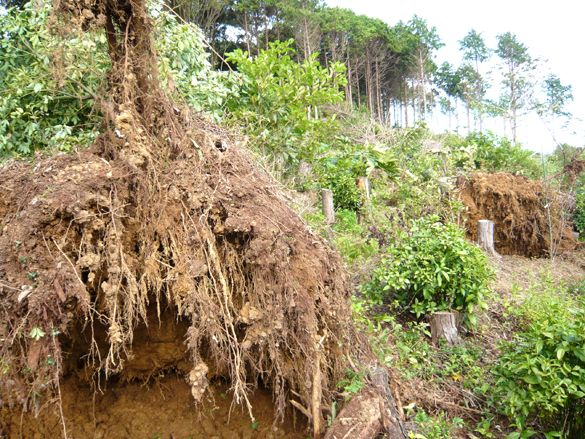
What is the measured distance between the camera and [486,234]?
7.76m

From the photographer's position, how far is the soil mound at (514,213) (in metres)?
8.26

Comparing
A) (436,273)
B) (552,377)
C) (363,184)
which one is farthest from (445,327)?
(363,184)

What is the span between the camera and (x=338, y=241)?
17.9 feet

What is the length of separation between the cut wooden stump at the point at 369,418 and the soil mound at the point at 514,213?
6345 millimetres

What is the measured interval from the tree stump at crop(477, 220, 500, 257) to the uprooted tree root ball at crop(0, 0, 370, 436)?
607 centimetres

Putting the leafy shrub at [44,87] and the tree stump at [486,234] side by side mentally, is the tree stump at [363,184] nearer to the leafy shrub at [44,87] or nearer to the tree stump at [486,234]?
the tree stump at [486,234]

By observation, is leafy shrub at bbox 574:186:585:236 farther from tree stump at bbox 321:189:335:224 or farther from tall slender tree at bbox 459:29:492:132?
tall slender tree at bbox 459:29:492:132

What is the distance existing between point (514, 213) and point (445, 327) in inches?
201

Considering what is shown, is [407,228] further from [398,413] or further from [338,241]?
[398,413]

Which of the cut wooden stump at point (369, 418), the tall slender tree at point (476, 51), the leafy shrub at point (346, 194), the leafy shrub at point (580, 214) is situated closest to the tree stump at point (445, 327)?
the cut wooden stump at point (369, 418)

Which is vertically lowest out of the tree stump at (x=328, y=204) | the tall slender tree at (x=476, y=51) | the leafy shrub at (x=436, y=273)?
the leafy shrub at (x=436, y=273)

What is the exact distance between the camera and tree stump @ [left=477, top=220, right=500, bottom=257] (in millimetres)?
7715

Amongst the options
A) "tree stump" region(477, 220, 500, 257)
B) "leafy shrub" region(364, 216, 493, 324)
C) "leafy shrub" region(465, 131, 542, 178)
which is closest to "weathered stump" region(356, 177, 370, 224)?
"tree stump" region(477, 220, 500, 257)

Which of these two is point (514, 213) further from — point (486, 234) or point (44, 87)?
point (44, 87)
